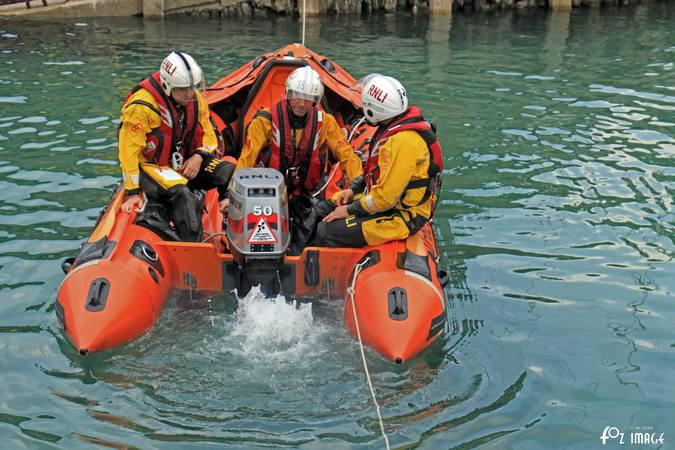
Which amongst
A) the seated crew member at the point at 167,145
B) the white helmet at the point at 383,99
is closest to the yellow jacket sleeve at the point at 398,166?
the white helmet at the point at 383,99

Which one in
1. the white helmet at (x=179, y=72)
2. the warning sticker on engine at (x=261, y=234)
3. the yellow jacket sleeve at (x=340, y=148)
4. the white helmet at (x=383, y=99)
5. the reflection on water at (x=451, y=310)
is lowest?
the reflection on water at (x=451, y=310)

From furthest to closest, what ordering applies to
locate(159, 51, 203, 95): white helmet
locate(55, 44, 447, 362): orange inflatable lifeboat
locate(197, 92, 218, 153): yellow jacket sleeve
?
1. locate(197, 92, 218, 153): yellow jacket sleeve
2. locate(159, 51, 203, 95): white helmet
3. locate(55, 44, 447, 362): orange inflatable lifeboat

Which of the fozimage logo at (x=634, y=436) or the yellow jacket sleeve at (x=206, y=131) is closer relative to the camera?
the fozimage logo at (x=634, y=436)

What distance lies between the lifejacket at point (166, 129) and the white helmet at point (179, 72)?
0.38 ft

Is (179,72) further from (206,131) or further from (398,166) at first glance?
(398,166)

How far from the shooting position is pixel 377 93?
4.81 metres

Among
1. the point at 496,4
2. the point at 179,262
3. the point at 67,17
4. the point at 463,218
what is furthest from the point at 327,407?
the point at 496,4

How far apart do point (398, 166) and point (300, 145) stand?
0.92 m

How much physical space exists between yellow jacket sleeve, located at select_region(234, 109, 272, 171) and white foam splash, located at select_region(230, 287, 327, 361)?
3.43 feet

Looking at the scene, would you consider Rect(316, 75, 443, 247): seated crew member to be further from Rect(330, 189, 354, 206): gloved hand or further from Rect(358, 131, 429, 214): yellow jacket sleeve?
Rect(330, 189, 354, 206): gloved hand

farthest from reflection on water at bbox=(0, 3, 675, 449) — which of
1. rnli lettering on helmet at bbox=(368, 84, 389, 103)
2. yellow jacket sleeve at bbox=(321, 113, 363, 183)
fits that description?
rnli lettering on helmet at bbox=(368, 84, 389, 103)

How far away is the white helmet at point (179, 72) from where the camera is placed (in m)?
5.04

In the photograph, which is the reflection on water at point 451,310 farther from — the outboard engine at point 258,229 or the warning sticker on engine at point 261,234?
the warning sticker on engine at point 261,234

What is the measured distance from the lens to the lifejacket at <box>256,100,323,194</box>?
534 centimetres
